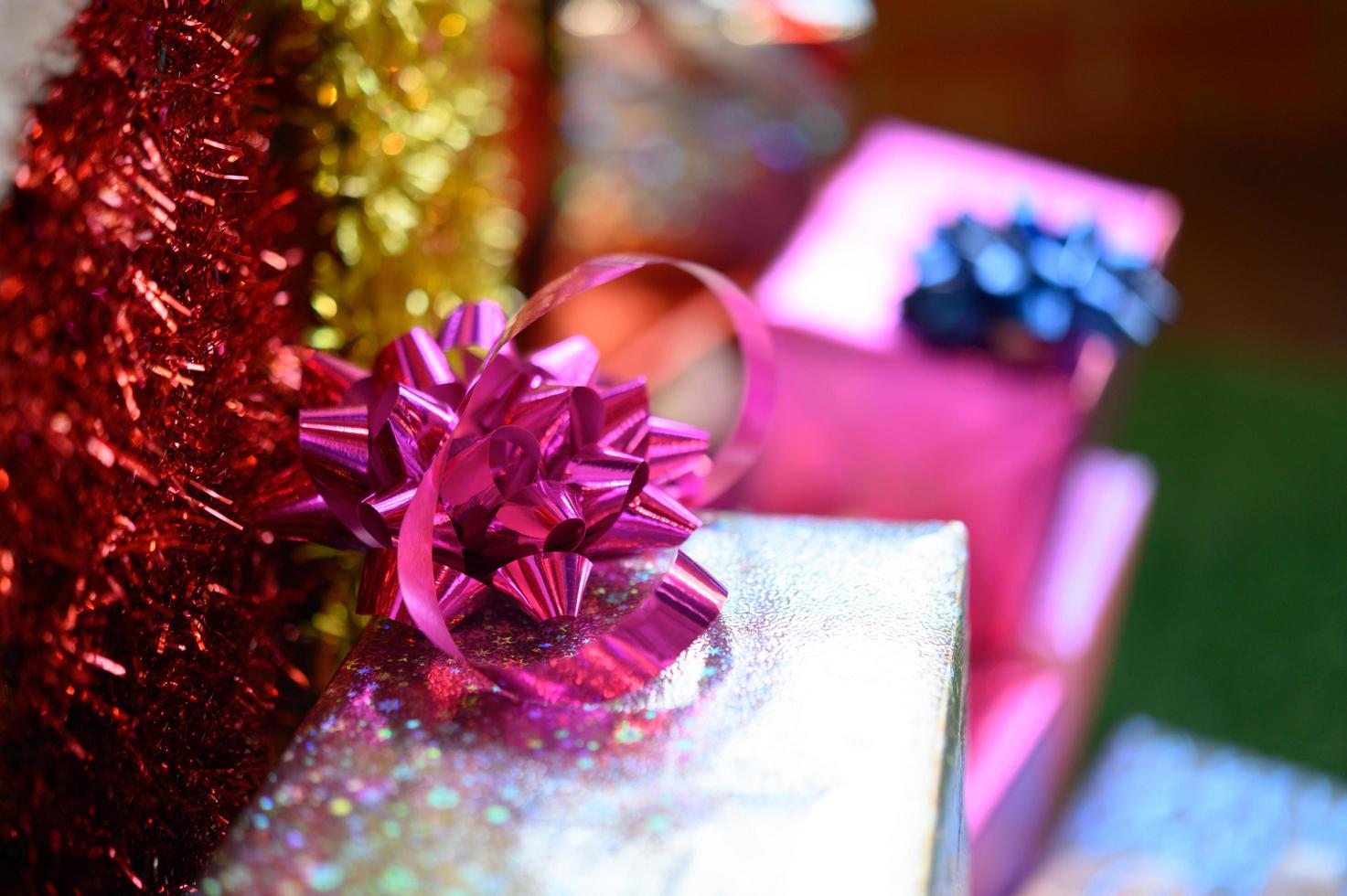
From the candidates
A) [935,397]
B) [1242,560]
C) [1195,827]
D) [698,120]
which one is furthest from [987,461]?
[698,120]

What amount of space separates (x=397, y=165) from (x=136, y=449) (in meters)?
0.40

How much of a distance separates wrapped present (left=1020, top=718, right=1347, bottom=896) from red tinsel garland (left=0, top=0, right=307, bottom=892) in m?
0.88

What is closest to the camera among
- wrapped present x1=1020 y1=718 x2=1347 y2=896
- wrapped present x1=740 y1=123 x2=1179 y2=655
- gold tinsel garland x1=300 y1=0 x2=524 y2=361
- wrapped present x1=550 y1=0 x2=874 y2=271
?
gold tinsel garland x1=300 y1=0 x2=524 y2=361

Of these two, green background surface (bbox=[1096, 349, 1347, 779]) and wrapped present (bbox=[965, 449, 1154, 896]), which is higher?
wrapped present (bbox=[965, 449, 1154, 896])

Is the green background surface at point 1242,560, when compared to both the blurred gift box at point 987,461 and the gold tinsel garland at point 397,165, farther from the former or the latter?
the gold tinsel garland at point 397,165

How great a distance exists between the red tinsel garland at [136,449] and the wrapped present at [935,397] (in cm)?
64

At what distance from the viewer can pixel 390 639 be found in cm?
63

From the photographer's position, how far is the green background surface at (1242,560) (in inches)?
→ 59.7

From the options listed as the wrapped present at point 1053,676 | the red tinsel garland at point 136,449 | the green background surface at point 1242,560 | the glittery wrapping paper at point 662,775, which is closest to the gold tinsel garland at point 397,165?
the red tinsel garland at point 136,449

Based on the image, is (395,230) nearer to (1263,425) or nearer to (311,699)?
(311,699)

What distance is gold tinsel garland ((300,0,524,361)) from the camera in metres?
0.81

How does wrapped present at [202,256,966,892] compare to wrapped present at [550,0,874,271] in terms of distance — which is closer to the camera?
wrapped present at [202,256,966,892]

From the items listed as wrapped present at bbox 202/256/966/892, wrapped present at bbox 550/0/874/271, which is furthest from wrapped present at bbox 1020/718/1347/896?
wrapped present at bbox 550/0/874/271

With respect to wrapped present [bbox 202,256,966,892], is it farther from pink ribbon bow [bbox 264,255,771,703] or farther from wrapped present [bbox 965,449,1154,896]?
wrapped present [bbox 965,449,1154,896]
